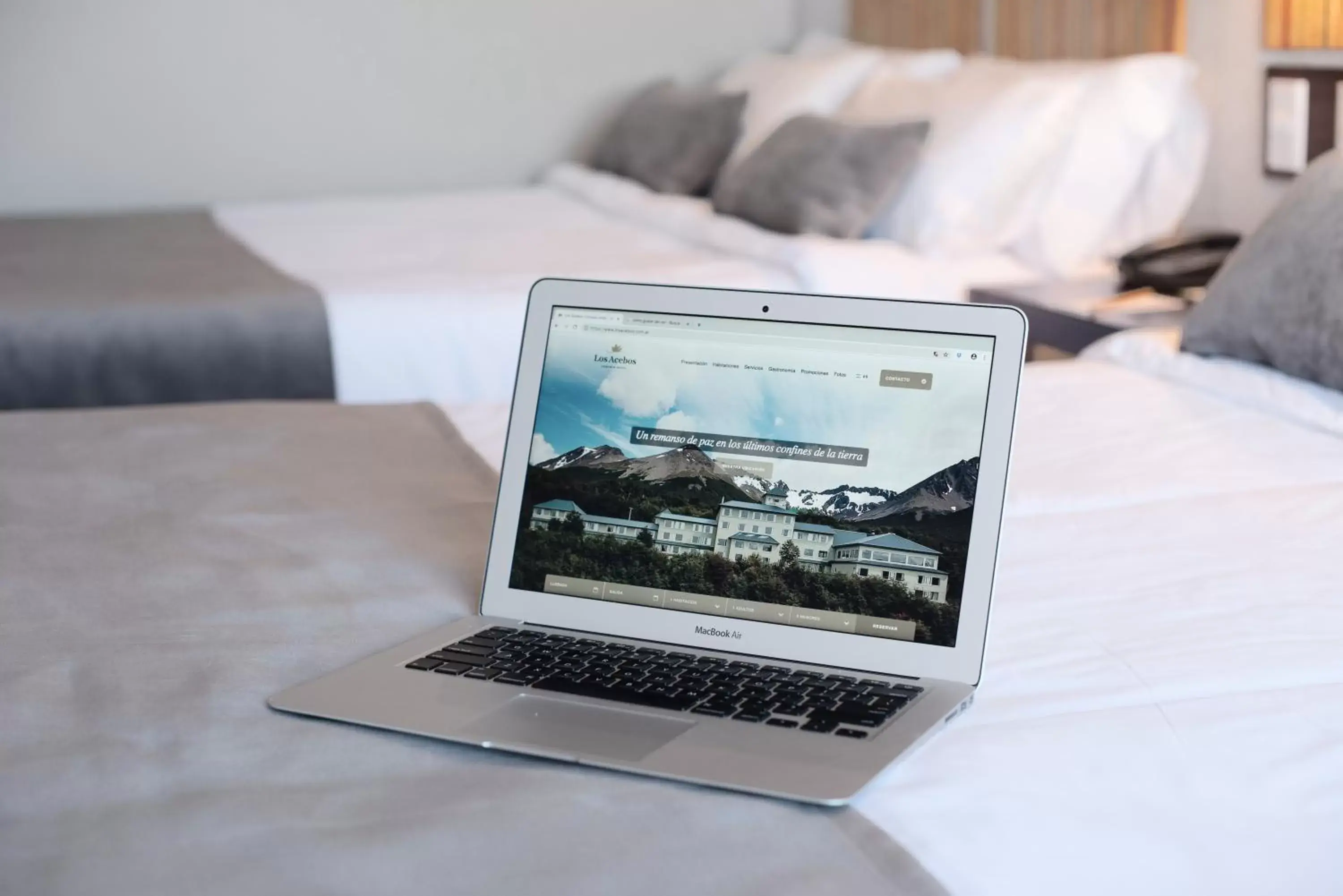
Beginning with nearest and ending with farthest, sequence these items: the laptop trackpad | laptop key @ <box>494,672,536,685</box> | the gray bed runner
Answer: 1. the laptop trackpad
2. laptop key @ <box>494,672,536,685</box>
3. the gray bed runner

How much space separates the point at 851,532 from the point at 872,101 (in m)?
2.65

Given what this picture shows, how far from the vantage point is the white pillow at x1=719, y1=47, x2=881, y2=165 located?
3.70 metres

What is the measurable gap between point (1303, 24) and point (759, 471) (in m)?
2.02

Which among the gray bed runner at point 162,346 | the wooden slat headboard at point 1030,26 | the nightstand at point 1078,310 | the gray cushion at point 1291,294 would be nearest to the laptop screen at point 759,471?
the gray cushion at point 1291,294

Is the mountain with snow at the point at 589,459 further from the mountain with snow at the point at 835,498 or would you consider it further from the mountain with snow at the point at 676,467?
the mountain with snow at the point at 835,498

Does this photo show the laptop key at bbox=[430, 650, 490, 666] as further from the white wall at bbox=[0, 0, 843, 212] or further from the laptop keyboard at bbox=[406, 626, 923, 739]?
the white wall at bbox=[0, 0, 843, 212]

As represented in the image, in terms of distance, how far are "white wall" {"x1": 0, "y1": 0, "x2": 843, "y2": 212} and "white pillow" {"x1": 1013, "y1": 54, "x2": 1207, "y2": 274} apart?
1945 millimetres

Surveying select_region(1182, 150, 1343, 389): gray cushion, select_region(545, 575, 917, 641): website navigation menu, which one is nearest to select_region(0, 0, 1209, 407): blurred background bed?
select_region(1182, 150, 1343, 389): gray cushion

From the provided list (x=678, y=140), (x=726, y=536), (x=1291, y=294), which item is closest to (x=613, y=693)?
(x=726, y=536)

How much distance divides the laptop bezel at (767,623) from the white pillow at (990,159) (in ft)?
6.69

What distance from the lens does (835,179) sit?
10.3 feet

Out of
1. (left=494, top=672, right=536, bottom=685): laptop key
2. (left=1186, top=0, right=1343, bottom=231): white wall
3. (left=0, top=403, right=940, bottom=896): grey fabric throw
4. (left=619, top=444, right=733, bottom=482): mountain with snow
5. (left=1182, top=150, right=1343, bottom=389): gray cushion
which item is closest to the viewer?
(left=0, top=403, right=940, bottom=896): grey fabric throw

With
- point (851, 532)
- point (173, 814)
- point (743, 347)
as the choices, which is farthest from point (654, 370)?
point (173, 814)

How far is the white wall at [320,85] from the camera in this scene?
4348mm
